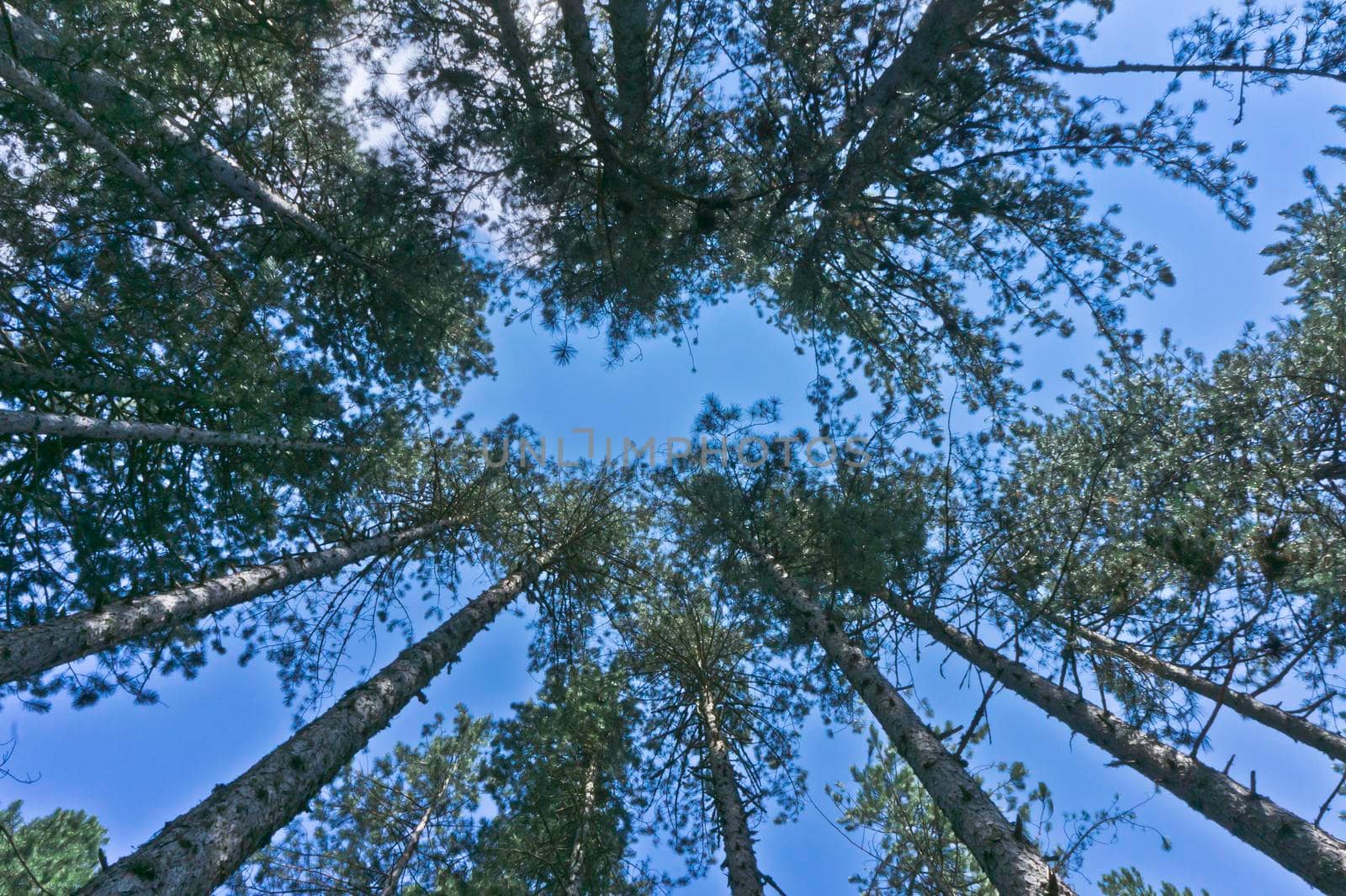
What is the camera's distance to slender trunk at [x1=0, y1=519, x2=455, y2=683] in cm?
358

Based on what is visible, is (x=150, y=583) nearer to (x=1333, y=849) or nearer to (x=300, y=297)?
(x=300, y=297)

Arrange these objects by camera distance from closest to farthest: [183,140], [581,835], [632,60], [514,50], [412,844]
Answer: [632,60]
[514,50]
[183,140]
[581,835]
[412,844]

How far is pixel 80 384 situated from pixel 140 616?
2.06 metres

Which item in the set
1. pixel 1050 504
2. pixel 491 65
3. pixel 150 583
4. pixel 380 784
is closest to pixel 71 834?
pixel 380 784

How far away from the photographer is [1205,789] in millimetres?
4273

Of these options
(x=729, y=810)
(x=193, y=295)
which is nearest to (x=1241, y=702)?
(x=729, y=810)

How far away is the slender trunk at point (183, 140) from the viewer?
4867 millimetres

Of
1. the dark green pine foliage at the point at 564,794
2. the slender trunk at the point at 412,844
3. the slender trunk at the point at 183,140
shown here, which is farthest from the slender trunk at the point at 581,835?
the slender trunk at the point at 183,140

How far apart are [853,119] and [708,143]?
1.75m

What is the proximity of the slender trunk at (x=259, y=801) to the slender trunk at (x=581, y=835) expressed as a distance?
3.15m

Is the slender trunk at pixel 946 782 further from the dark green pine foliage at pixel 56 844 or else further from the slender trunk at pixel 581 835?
the dark green pine foliage at pixel 56 844

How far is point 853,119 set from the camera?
17.5ft

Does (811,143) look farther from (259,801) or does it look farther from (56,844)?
(56,844)

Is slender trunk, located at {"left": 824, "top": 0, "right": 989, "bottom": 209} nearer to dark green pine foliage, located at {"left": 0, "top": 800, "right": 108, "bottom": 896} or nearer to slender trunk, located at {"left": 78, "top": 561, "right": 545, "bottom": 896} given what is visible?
slender trunk, located at {"left": 78, "top": 561, "right": 545, "bottom": 896}
